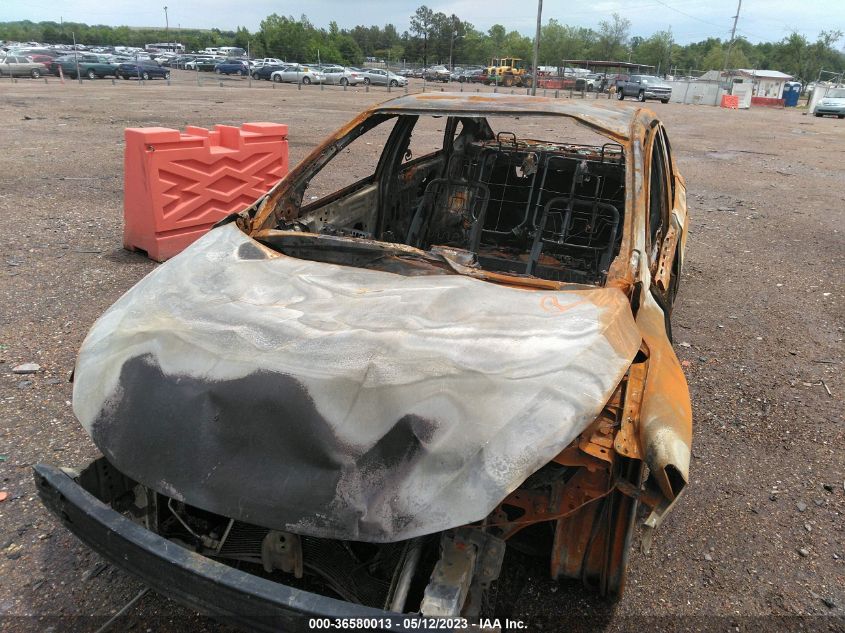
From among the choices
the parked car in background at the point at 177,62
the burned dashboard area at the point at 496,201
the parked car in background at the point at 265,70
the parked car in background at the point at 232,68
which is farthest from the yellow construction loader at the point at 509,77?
the burned dashboard area at the point at 496,201

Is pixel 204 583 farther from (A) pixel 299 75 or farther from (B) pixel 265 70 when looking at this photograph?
(B) pixel 265 70

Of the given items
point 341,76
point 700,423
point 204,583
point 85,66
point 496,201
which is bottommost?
point 700,423

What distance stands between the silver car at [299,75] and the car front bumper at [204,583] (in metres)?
38.5

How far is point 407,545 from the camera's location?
189 centimetres

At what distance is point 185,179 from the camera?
19.0 feet

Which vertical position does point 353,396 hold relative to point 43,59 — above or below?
below

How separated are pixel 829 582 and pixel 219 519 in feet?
7.86

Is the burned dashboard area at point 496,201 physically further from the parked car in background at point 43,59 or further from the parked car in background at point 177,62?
the parked car in background at point 177,62

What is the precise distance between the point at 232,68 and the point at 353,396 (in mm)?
46843

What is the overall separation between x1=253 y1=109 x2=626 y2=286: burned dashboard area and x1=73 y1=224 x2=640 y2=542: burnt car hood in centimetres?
150

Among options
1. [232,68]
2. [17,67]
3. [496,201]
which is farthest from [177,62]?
[496,201]

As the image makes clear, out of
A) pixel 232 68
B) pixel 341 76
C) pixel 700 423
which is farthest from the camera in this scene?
pixel 232 68

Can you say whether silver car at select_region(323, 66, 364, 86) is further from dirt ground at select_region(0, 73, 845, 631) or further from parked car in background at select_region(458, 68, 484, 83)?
dirt ground at select_region(0, 73, 845, 631)

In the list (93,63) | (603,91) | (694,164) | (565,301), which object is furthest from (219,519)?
(603,91)
